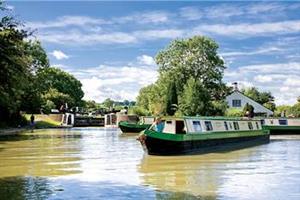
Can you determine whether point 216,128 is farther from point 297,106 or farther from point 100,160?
point 297,106

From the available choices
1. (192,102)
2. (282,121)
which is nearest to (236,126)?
(282,121)

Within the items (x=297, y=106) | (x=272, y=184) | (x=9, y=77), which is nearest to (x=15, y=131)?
(x=9, y=77)

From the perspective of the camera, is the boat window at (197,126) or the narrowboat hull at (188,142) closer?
the narrowboat hull at (188,142)

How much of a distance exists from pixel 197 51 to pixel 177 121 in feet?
144

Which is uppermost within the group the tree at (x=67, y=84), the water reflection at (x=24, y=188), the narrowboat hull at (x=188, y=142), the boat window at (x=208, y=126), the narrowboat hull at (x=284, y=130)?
the tree at (x=67, y=84)

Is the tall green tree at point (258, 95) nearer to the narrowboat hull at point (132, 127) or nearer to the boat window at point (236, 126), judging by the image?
the narrowboat hull at point (132, 127)

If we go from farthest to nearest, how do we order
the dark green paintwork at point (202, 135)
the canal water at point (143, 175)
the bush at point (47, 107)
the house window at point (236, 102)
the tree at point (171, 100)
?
the house window at point (236, 102)
the bush at point (47, 107)
the tree at point (171, 100)
the dark green paintwork at point (202, 135)
the canal water at point (143, 175)

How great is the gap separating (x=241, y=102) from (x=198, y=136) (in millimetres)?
51118

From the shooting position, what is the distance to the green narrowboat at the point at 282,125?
1948 inches

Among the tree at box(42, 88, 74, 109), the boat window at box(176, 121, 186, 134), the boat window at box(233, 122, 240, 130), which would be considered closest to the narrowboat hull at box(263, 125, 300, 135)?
the boat window at box(233, 122, 240, 130)

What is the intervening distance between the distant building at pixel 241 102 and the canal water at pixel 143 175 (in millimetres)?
51156

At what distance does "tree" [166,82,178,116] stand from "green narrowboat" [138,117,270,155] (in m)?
24.8

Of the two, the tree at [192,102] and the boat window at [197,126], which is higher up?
the tree at [192,102]

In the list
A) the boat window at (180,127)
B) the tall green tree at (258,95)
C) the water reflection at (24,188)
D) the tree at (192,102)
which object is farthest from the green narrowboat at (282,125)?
the tall green tree at (258,95)
